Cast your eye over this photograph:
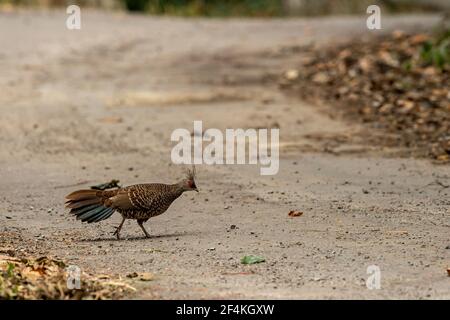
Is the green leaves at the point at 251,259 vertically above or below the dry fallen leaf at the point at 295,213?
above

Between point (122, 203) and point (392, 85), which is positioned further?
point (392, 85)

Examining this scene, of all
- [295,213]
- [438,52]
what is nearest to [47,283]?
[295,213]

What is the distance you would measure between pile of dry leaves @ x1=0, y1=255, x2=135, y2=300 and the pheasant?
3.41ft

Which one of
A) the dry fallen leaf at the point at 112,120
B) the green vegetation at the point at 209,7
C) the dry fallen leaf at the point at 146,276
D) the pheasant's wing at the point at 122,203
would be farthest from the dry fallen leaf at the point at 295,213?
the green vegetation at the point at 209,7

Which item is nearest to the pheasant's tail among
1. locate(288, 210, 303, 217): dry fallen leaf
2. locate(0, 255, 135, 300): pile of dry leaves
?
locate(0, 255, 135, 300): pile of dry leaves

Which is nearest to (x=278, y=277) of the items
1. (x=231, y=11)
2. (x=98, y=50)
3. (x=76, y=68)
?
(x=76, y=68)

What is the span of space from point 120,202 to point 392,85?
765 cm

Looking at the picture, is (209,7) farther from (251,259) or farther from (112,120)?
(251,259)

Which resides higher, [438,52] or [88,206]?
[438,52]

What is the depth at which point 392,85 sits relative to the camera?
49.5 ft

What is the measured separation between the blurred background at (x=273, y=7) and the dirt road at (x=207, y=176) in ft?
19.1

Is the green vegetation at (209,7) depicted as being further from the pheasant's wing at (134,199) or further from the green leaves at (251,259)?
the green leaves at (251,259)

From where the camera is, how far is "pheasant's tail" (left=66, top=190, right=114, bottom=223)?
814cm

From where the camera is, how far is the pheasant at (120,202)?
8.15 metres
